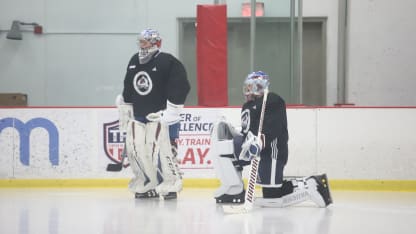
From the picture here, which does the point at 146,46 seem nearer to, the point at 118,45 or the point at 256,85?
the point at 256,85

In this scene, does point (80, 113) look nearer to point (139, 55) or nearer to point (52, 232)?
point (139, 55)

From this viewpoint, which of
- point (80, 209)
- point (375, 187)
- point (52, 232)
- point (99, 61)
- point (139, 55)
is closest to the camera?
point (52, 232)

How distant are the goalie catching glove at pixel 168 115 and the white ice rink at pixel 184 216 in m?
0.68

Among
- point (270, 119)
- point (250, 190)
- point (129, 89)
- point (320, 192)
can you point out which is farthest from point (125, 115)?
point (320, 192)

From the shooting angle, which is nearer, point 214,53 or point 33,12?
point 214,53

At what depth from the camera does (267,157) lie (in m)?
5.80

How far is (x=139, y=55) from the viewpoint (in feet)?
21.6

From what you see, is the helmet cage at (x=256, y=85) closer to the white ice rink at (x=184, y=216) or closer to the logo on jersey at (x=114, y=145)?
the white ice rink at (x=184, y=216)

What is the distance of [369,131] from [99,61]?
4.04m

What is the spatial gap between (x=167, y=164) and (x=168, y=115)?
42cm

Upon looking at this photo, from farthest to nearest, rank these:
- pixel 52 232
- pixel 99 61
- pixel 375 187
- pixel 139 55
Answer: pixel 99 61, pixel 375 187, pixel 139 55, pixel 52 232

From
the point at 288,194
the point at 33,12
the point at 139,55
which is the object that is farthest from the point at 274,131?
the point at 33,12

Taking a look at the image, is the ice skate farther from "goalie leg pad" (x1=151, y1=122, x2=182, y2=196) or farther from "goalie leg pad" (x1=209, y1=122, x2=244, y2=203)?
"goalie leg pad" (x1=209, y1=122, x2=244, y2=203)

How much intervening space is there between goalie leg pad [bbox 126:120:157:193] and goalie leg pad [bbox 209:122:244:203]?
65 centimetres
